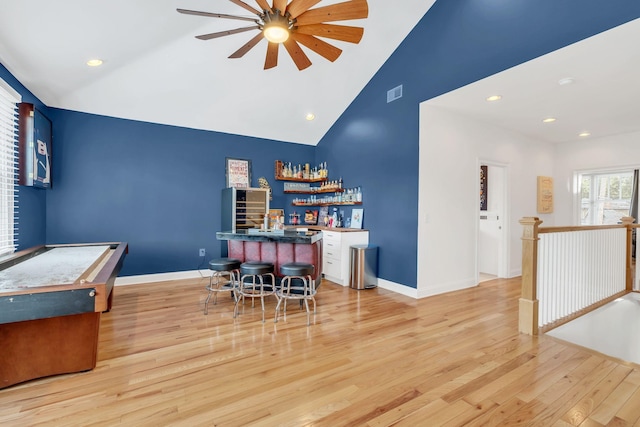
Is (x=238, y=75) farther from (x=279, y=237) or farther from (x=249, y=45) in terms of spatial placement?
(x=279, y=237)

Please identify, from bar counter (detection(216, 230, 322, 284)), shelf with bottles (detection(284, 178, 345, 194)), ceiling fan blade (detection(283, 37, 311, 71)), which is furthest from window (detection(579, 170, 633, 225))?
ceiling fan blade (detection(283, 37, 311, 71))

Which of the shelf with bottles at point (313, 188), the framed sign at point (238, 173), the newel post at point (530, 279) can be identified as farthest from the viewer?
the shelf with bottles at point (313, 188)

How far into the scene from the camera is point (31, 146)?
11.5ft

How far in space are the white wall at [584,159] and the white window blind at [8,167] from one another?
834cm

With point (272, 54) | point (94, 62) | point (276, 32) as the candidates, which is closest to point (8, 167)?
point (94, 62)

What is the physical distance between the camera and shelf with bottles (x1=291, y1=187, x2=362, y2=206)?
5328mm

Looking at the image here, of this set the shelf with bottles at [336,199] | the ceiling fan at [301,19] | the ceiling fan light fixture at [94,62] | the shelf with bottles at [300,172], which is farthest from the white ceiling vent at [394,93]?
the ceiling fan light fixture at [94,62]

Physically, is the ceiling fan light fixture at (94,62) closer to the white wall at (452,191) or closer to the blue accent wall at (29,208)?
the blue accent wall at (29,208)

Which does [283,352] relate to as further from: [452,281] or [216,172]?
[216,172]

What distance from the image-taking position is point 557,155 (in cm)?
602

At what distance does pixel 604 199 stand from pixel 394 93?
5.07 meters

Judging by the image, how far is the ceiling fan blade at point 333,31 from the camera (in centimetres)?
238

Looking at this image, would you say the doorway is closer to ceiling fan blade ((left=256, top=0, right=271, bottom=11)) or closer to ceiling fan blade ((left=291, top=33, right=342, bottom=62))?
ceiling fan blade ((left=291, top=33, right=342, bottom=62))

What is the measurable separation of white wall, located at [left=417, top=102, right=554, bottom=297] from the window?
6.51 feet
